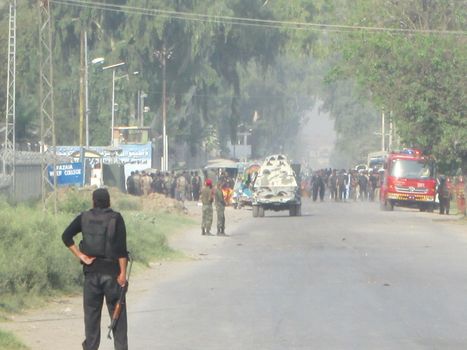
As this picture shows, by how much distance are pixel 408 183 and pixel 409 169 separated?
1.18m

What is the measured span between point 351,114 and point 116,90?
174ft

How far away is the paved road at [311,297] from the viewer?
12891 mm

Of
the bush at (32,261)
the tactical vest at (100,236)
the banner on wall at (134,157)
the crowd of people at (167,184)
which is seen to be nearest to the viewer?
the tactical vest at (100,236)

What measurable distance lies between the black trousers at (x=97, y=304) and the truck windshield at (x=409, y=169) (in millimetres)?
42216

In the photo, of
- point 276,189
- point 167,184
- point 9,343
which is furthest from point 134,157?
point 9,343

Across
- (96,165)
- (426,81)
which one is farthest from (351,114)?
(426,81)

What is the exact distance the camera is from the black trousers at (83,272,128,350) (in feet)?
35.6

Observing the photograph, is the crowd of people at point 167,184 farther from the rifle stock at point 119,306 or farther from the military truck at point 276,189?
the rifle stock at point 119,306

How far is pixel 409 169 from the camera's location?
52906 millimetres

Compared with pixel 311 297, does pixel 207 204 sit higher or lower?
higher

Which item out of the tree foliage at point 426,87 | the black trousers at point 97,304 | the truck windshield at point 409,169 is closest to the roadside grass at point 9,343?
the black trousers at point 97,304

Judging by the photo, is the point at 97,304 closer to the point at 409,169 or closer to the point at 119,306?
the point at 119,306

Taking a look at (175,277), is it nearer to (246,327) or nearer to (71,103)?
(246,327)

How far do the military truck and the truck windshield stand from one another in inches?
298
